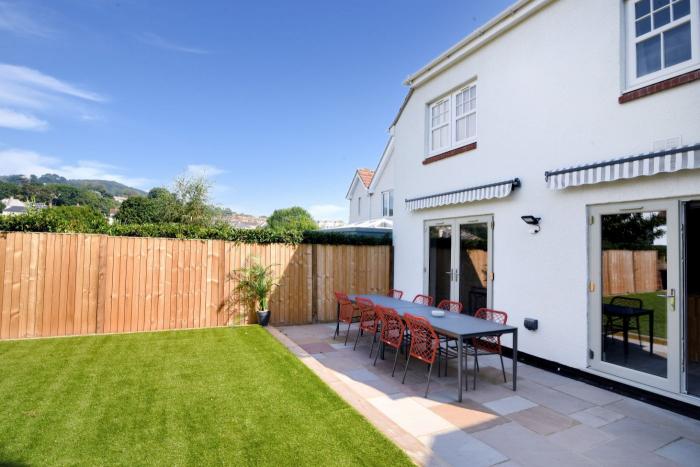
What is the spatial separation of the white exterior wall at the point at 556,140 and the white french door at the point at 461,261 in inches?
11.4

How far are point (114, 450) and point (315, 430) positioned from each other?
1943 millimetres

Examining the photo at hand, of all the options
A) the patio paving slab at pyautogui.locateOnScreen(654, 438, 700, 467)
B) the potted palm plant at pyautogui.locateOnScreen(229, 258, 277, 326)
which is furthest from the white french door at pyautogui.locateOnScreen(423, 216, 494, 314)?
the potted palm plant at pyautogui.locateOnScreen(229, 258, 277, 326)

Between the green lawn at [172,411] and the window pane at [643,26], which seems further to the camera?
→ the window pane at [643,26]

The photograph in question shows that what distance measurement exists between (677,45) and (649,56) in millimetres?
329

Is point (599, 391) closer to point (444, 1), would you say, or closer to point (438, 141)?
point (438, 141)

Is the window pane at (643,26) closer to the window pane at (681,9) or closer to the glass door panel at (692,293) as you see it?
the window pane at (681,9)

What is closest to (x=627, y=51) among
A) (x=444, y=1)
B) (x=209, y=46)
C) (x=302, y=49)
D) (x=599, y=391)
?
(x=599, y=391)

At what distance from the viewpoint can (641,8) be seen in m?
5.03

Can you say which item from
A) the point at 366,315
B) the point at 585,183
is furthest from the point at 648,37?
the point at 366,315

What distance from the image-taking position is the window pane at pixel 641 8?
16.3ft

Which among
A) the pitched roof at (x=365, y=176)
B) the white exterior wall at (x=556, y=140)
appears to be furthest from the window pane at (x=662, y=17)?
the pitched roof at (x=365, y=176)

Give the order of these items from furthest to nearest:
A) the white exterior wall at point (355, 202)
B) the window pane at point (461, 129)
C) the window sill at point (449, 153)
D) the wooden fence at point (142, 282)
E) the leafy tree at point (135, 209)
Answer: the leafy tree at point (135, 209) → the white exterior wall at point (355, 202) → the window pane at point (461, 129) → the window sill at point (449, 153) → the wooden fence at point (142, 282)

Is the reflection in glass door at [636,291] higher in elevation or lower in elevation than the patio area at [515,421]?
higher

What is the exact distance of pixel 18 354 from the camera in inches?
247
